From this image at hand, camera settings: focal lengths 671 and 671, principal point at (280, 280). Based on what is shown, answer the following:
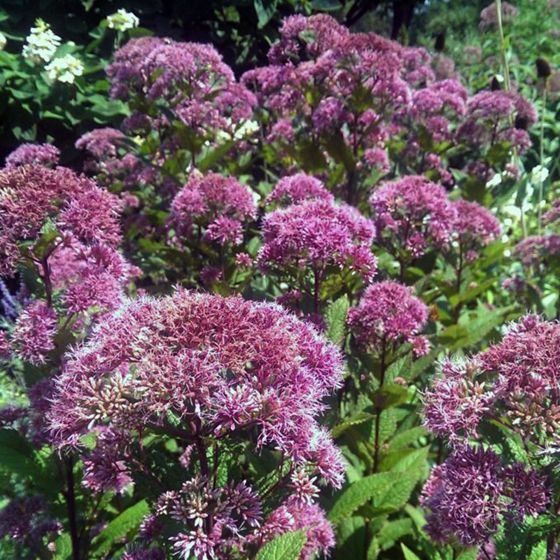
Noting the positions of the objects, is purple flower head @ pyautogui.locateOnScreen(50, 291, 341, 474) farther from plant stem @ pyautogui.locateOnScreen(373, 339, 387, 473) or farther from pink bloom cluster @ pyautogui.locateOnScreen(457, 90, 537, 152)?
pink bloom cluster @ pyautogui.locateOnScreen(457, 90, 537, 152)

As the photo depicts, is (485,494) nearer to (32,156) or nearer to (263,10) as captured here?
(32,156)

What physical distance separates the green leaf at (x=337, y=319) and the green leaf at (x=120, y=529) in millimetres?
810

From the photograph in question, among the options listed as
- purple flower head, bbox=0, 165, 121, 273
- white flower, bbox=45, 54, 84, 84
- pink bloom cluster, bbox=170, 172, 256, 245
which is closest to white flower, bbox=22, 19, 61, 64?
white flower, bbox=45, 54, 84, 84

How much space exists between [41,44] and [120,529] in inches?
143

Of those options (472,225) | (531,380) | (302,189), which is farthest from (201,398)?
(472,225)

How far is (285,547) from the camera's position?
1.39 metres

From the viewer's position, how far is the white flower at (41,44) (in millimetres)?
4625

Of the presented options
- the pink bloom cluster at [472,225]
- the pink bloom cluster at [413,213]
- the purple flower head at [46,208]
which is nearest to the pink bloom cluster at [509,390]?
the purple flower head at [46,208]

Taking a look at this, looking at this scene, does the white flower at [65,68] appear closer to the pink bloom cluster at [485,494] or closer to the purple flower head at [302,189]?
the purple flower head at [302,189]

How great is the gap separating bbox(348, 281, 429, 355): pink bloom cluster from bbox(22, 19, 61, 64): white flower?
3.32 metres

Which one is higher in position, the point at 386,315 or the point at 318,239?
the point at 318,239

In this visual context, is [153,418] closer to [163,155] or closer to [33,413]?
[33,413]

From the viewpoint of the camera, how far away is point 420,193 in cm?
304

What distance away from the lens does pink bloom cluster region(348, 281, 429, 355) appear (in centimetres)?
243
